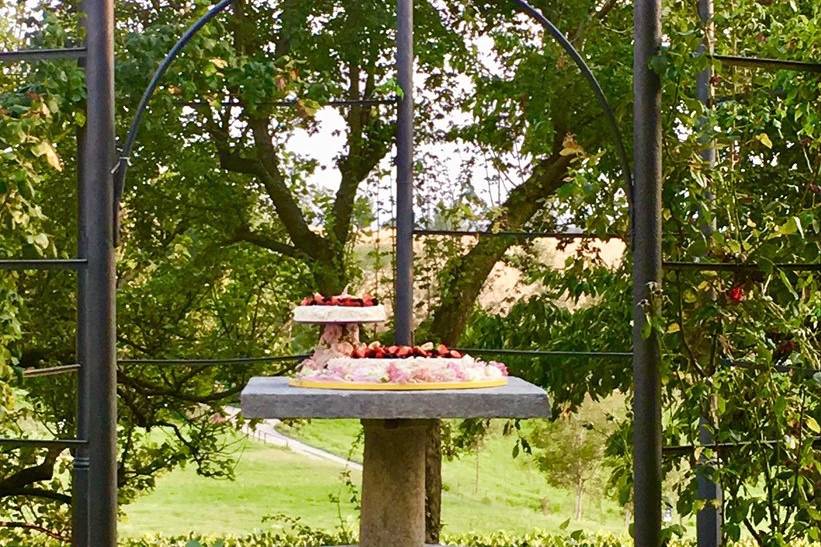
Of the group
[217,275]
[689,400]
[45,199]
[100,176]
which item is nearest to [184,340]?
[217,275]

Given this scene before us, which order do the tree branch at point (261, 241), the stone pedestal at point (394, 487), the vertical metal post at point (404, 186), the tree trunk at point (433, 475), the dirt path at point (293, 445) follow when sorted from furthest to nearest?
the dirt path at point (293, 445), the tree branch at point (261, 241), the tree trunk at point (433, 475), the vertical metal post at point (404, 186), the stone pedestal at point (394, 487)

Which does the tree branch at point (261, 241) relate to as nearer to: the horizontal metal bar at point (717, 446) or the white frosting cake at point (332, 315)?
the white frosting cake at point (332, 315)

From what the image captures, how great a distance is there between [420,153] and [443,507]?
8.80ft

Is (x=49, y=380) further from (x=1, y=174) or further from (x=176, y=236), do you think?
(x=1, y=174)

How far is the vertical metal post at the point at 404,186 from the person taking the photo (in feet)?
13.3

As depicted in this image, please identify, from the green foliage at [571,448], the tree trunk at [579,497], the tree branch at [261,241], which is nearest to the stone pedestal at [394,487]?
the tree branch at [261,241]

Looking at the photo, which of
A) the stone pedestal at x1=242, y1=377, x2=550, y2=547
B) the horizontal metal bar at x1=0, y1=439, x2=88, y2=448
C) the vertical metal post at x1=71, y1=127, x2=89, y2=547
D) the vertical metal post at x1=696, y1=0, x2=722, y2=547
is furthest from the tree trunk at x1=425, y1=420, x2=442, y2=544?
the horizontal metal bar at x1=0, y1=439, x2=88, y2=448

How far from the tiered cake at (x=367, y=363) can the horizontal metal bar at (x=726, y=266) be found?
605 mm

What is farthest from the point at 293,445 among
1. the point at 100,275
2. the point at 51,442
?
the point at 100,275

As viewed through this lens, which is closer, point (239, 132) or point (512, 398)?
point (512, 398)

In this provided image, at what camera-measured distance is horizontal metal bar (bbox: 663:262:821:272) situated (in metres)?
3.00

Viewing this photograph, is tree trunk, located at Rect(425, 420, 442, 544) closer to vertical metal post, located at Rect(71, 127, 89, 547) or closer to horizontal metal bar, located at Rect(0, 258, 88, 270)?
vertical metal post, located at Rect(71, 127, 89, 547)

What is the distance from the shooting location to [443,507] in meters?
7.77

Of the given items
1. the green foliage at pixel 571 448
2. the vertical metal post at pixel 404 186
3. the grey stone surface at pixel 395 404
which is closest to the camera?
the grey stone surface at pixel 395 404
